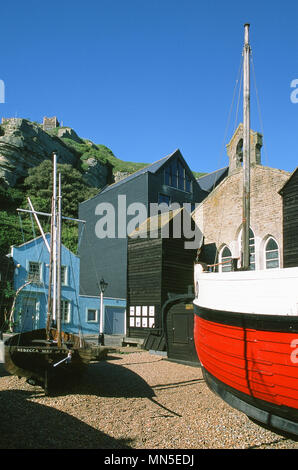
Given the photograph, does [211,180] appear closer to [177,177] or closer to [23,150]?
[177,177]

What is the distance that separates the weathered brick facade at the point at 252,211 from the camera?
17.8m

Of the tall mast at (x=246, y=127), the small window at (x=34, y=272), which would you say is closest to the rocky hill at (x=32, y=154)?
the small window at (x=34, y=272)

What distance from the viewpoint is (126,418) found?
24.6 feet

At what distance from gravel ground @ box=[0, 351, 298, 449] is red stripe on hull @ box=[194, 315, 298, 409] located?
0.96 meters

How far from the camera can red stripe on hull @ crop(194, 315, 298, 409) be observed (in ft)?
17.0

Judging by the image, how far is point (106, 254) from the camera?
34719 mm

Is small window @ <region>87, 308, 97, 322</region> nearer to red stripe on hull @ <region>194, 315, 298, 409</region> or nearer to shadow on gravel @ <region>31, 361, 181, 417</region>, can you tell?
shadow on gravel @ <region>31, 361, 181, 417</region>

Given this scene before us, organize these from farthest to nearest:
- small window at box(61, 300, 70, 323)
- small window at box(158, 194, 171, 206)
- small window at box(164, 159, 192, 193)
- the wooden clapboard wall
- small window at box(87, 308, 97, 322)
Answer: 1. small window at box(164, 159, 192, 193)
2. small window at box(158, 194, 171, 206)
3. small window at box(87, 308, 97, 322)
4. small window at box(61, 300, 70, 323)
5. the wooden clapboard wall

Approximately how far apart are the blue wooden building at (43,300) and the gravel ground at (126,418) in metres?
13.6

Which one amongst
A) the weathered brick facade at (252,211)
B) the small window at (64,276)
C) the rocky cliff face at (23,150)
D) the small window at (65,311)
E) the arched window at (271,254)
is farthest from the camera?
the rocky cliff face at (23,150)

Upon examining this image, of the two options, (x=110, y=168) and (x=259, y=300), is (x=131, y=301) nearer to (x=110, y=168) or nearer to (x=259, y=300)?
(x=259, y=300)

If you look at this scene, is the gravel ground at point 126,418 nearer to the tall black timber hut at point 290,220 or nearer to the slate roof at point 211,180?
the tall black timber hut at point 290,220

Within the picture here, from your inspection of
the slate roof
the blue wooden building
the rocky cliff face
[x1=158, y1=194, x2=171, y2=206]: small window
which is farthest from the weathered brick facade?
the rocky cliff face

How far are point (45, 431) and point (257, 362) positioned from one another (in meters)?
3.64
